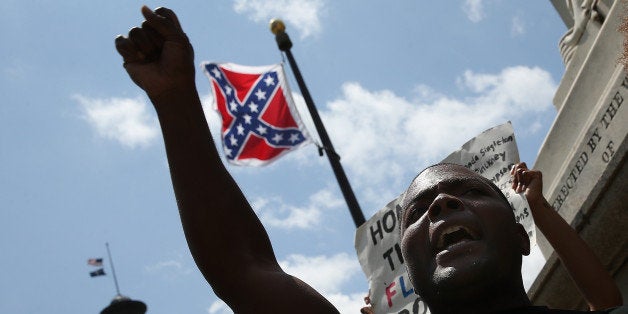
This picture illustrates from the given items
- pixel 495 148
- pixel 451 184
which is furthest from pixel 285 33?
pixel 451 184

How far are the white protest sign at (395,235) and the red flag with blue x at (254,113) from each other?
5612 millimetres

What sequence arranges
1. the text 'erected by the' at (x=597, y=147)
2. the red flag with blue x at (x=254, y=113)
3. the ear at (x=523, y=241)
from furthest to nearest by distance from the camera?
1. the red flag with blue x at (x=254, y=113)
2. the text 'erected by the' at (x=597, y=147)
3. the ear at (x=523, y=241)

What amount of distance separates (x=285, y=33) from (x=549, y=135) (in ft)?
19.1

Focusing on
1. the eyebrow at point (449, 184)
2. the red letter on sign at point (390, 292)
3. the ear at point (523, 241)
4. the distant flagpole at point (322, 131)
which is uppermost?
the distant flagpole at point (322, 131)

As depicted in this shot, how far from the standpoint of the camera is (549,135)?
25.4 ft

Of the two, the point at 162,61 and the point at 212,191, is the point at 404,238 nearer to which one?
the point at 212,191

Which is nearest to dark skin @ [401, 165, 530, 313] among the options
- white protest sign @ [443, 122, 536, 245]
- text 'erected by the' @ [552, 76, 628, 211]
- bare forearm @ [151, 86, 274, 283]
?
bare forearm @ [151, 86, 274, 283]

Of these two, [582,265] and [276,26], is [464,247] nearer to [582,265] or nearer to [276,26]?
[582,265]

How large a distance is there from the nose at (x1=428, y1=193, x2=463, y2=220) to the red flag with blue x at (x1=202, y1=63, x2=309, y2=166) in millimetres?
8648

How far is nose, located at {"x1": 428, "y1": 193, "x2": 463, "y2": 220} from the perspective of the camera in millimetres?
2148

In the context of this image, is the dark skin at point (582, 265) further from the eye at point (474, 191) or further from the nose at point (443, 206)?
the nose at point (443, 206)

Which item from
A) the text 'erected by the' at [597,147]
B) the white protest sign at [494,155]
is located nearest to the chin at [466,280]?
the white protest sign at [494,155]

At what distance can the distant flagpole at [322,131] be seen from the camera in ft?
32.8

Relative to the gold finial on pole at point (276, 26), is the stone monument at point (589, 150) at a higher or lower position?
lower
